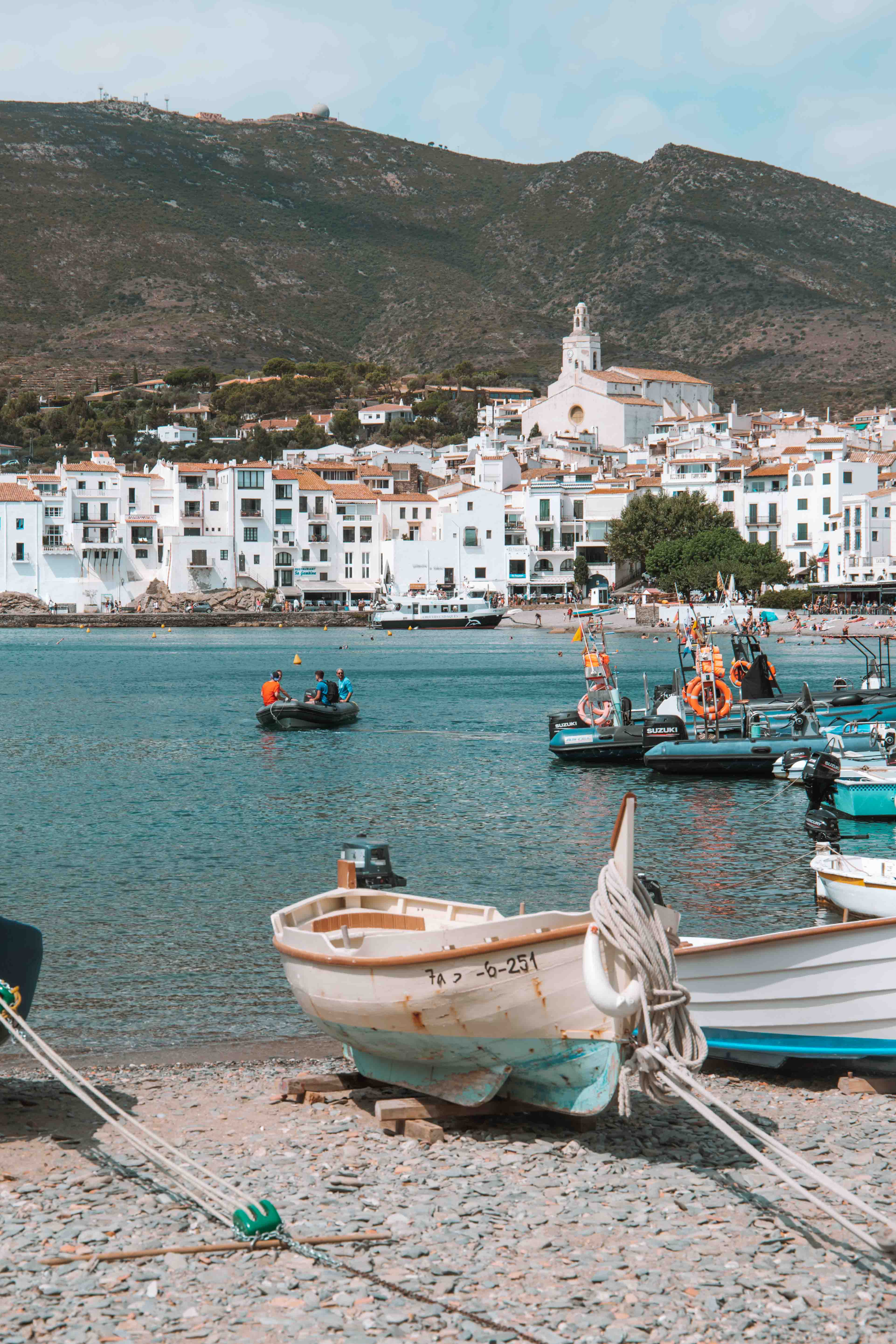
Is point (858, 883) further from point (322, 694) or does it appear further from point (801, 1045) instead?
point (322, 694)

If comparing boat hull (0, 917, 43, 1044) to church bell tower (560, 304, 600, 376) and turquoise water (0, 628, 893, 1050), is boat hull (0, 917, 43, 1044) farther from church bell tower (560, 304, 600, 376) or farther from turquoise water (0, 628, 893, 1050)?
church bell tower (560, 304, 600, 376)

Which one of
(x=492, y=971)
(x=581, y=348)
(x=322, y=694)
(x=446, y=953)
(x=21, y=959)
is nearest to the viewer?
(x=492, y=971)

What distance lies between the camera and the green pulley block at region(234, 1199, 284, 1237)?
735cm

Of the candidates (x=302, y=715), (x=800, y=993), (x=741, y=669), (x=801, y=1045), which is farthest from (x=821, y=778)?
(x=302, y=715)

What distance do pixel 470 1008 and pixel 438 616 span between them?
339ft

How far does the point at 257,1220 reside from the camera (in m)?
7.37

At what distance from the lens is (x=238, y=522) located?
11781 cm

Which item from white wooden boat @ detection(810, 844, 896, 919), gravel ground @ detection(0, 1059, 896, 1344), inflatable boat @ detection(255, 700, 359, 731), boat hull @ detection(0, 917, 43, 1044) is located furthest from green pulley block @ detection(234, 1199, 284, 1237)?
inflatable boat @ detection(255, 700, 359, 731)

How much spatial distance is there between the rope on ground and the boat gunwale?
0.71ft

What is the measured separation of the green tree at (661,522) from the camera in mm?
109500

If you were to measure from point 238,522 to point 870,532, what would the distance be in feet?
166

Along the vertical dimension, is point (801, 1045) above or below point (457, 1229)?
above

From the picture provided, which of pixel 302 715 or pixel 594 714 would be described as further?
pixel 302 715

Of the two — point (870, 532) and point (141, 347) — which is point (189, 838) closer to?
point (870, 532)
